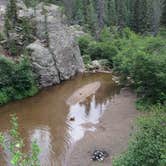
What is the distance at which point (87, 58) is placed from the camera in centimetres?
4434

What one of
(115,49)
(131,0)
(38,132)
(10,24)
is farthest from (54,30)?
(131,0)

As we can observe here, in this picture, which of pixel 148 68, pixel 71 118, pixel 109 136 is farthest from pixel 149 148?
pixel 148 68

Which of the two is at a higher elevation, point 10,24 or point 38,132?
point 10,24

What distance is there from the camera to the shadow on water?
2252cm

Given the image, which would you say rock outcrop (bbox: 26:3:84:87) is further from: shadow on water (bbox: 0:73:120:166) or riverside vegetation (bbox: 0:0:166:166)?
riverside vegetation (bbox: 0:0:166:166)

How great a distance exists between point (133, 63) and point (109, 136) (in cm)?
929

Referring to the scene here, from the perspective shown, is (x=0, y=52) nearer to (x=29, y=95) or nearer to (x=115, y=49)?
(x=29, y=95)

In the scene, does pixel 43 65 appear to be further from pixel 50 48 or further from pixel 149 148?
pixel 149 148

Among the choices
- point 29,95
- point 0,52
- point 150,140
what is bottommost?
point 29,95

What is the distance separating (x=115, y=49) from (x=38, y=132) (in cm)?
2229

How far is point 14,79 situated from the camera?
32094 millimetres

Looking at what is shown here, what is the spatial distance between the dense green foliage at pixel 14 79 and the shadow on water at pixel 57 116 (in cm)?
99

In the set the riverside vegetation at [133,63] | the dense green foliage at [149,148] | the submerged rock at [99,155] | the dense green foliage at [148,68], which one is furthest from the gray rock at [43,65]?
the dense green foliage at [149,148]

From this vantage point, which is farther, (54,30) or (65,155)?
(54,30)
